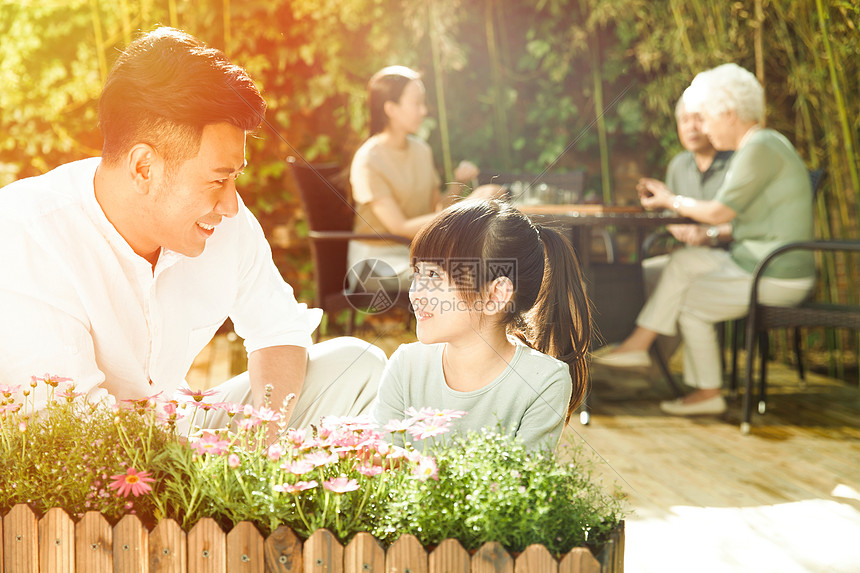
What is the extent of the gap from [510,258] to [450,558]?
0.49 m

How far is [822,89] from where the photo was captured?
386 centimetres

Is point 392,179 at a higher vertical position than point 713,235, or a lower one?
higher

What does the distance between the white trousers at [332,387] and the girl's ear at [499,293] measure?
0.51 m

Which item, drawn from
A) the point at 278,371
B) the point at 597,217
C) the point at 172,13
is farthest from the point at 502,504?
the point at 172,13

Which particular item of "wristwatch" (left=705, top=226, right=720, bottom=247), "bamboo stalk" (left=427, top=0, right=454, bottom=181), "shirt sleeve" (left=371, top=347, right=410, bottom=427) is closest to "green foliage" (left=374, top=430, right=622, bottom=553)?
"shirt sleeve" (left=371, top=347, right=410, bottom=427)

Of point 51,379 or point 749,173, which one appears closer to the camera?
point 51,379

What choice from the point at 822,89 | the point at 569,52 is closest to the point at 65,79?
the point at 569,52

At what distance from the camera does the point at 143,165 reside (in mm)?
1457

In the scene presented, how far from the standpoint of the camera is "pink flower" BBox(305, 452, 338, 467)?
109 cm

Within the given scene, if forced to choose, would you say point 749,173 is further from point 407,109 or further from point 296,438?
point 296,438

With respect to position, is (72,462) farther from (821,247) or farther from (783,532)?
(821,247)

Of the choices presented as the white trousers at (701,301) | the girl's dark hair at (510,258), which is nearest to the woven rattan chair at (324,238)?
the white trousers at (701,301)

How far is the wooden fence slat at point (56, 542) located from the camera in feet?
3.76

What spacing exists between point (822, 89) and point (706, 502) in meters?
2.35
